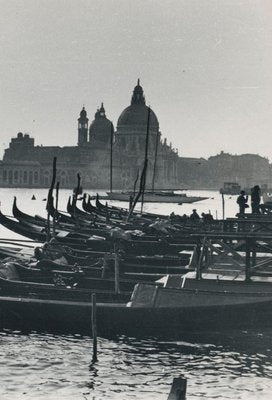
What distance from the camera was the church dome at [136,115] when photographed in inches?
6304

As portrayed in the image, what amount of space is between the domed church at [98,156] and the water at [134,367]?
141377 mm

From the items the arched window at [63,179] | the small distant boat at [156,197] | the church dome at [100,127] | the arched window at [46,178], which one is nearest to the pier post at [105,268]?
the small distant boat at [156,197]

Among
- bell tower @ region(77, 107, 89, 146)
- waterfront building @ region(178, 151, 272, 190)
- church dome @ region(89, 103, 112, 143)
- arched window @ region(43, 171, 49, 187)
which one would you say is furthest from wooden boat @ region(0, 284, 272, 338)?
waterfront building @ region(178, 151, 272, 190)

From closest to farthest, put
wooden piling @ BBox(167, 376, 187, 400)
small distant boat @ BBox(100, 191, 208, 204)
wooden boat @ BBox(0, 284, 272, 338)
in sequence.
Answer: wooden piling @ BBox(167, 376, 187, 400), wooden boat @ BBox(0, 284, 272, 338), small distant boat @ BBox(100, 191, 208, 204)

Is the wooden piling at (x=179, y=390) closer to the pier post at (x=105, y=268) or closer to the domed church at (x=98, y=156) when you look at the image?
the pier post at (x=105, y=268)

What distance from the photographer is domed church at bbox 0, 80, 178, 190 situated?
6304 inches

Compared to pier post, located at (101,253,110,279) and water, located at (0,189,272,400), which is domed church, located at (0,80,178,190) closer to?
pier post, located at (101,253,110,279)

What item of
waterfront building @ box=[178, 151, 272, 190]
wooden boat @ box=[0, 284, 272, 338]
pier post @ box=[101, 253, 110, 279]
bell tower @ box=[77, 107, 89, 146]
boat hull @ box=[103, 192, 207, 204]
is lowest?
wooden boat @ box=[0, 284, 272, 338]

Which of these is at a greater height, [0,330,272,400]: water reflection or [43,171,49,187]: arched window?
[43,171,49,187]: arched window

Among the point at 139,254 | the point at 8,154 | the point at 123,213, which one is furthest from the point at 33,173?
the point at 139,254

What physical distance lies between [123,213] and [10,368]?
77.5 ft

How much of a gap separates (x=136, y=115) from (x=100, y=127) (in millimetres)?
11317

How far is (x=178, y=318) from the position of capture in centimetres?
1395

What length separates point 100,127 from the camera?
169 m
